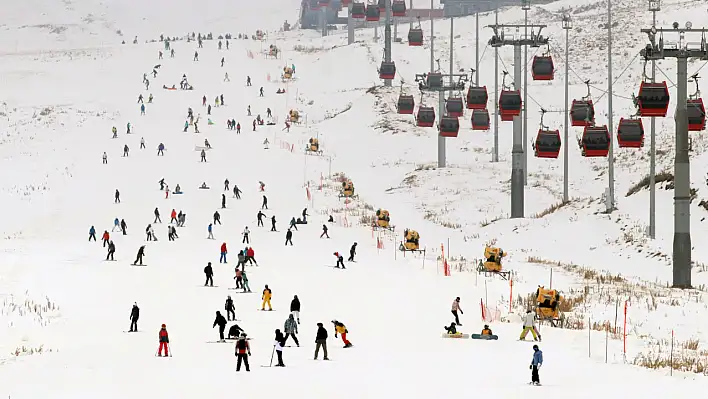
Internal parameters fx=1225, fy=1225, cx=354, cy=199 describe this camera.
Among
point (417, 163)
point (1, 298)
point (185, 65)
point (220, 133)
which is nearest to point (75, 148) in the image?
point (220, 133)

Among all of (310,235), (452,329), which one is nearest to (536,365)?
(452,329)

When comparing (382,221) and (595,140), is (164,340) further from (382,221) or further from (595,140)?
(382,221)

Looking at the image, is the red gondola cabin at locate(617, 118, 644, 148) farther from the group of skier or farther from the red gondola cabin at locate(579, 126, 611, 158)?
the group of skier

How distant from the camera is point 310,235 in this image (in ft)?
200

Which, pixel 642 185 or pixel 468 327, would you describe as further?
pixel 642 185

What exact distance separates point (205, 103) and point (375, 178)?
98.3 feet

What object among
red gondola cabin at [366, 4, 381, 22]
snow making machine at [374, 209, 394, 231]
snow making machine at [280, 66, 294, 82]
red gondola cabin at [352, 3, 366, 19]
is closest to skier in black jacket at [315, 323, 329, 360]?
snow making machine at [374, 209, 394, 231]

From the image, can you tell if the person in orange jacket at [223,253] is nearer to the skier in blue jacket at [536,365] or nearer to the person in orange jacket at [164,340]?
the person in orange jacket at [164,340]

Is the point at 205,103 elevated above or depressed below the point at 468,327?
above

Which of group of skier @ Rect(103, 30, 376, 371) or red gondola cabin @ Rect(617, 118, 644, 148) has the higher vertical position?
red gondola cabin @ Rect(617, 118, 644, 148)

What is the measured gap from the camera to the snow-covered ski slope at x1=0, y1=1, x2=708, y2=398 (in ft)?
94.1

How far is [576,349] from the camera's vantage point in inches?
1238

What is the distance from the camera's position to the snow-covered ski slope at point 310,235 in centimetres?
2867

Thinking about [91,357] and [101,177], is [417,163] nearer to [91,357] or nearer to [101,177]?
[101,177]
